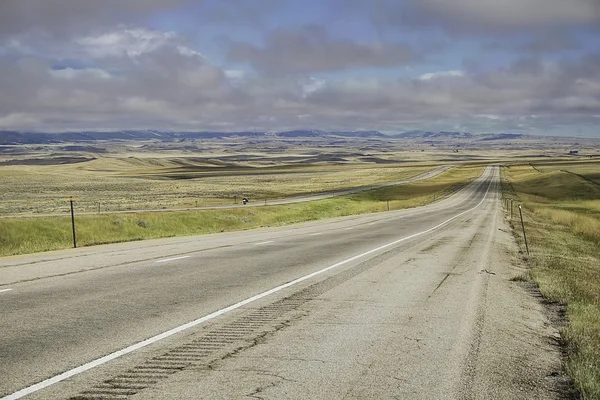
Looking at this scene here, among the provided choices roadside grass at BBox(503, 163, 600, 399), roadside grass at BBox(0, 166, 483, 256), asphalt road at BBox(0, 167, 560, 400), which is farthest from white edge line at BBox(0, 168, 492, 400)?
roadside grass at BBox(0, 166, 483, 256)

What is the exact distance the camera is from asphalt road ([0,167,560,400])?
6121mm

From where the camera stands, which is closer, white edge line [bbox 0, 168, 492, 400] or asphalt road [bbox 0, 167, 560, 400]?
white edge line [bbox 0, 168, 492, 400]

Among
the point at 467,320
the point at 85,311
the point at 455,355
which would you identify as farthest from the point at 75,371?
the point at 467,320

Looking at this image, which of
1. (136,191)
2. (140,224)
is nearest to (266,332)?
(140,224)

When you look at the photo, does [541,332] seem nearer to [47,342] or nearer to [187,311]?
[187,311]

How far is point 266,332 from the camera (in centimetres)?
827

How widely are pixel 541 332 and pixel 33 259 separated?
1408 cm

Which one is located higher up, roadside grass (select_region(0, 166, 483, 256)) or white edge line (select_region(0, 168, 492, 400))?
white edge line (select_region(0, 168, 492, 400))

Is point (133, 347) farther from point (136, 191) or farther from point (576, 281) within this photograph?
point (136, 191)

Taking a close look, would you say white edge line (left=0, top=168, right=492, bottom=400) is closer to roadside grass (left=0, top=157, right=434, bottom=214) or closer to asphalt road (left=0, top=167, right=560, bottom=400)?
asphalt road (left=0, top=167, right=560, bottom=400)

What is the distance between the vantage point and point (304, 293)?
11453 millimetres

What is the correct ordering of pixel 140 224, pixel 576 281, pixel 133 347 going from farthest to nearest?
pixel 140 224 < pixel 576 281 < pixel 133 347

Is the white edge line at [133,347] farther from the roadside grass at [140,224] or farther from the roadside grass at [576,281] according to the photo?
the roadside grass at [140,224]

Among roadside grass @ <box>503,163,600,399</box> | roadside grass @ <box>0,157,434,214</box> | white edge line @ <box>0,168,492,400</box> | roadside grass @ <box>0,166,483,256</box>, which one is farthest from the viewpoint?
roadside grass @ <box>0,157,434,214</box>
